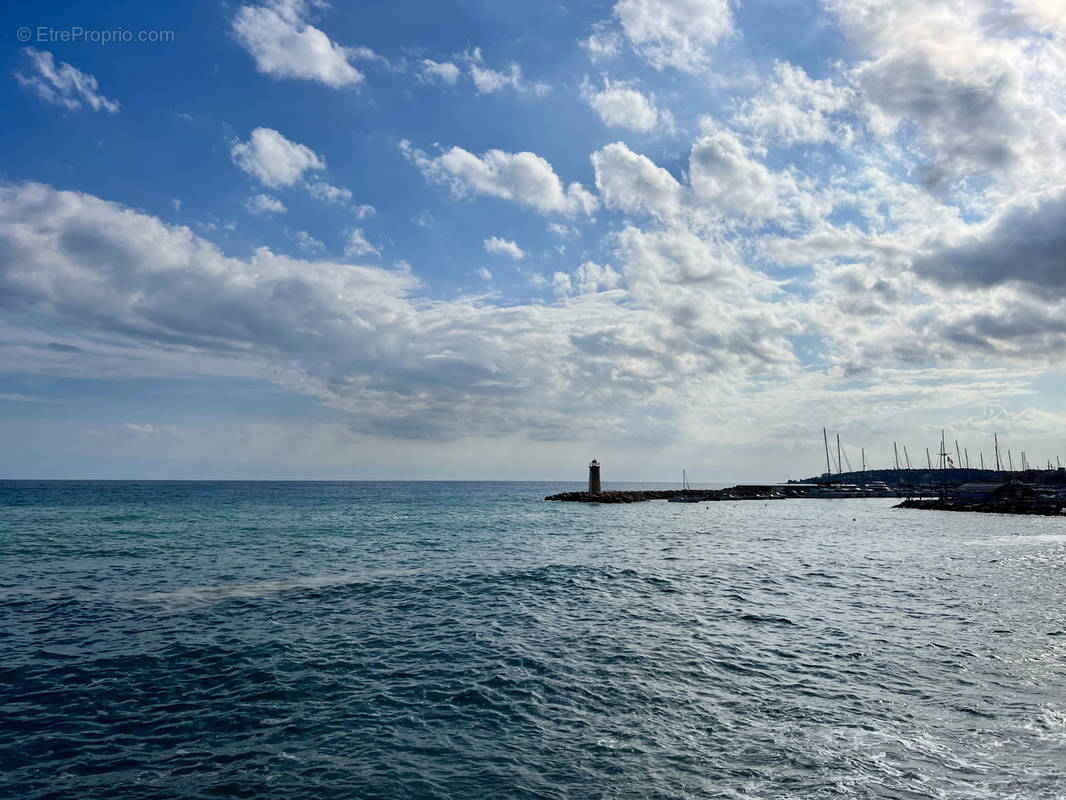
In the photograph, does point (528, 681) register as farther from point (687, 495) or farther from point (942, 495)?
point (942, 495)

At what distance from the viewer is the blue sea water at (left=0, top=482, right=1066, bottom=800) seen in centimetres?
1133

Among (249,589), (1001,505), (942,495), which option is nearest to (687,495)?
(942,495)

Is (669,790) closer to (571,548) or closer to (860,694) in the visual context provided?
(860,694)

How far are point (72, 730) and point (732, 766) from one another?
47.5 ft

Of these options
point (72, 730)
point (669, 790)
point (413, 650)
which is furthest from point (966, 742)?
point (72, 730)

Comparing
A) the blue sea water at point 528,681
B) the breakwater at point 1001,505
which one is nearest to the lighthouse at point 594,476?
the breakwater at point 1001,505

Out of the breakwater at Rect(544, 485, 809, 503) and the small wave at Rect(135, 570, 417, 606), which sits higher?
the breakwater at Rect(544, 485, 809, 503)

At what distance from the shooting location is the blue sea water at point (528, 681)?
37.2ft

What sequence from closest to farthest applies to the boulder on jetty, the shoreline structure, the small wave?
1. the small wave
2. the shoreline structure
3. the boulder on jetty

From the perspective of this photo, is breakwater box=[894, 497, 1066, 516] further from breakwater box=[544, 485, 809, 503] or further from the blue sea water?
the blue sea water

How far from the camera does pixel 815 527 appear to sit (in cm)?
6769

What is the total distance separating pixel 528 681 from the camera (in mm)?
16312

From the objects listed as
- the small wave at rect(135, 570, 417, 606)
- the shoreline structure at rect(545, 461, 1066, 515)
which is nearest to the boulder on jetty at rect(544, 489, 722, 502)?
the shoreline structure at rect(545, 461, 1066, 515)

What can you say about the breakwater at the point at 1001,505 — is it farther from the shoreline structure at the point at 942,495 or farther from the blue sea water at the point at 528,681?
the blue sea water at the point at 528,681
